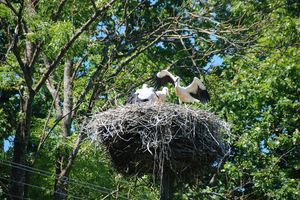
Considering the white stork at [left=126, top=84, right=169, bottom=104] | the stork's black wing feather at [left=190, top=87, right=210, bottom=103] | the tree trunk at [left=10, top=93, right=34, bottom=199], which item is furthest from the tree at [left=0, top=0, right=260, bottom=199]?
the stork's black wing feather at [left=190, top=87, right=210, bottom=103]

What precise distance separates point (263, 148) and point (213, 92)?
6.93 feet

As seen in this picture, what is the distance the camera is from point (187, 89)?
34.7 feet

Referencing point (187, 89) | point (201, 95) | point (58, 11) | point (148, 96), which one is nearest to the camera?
point (148, 96)

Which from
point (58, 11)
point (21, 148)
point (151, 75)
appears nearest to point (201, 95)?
point (58, 11)

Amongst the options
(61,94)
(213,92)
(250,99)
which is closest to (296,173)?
(250,99)

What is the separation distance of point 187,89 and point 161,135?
149cm

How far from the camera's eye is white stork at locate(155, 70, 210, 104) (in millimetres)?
10492

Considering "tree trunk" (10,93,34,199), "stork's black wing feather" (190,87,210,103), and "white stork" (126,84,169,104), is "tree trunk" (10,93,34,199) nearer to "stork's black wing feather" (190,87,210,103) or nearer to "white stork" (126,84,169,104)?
"white stork" (126,84,169,104)

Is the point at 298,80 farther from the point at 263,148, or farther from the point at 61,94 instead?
the point at 61,94

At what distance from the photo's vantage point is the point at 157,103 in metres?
9.56

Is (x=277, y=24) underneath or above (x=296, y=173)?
above

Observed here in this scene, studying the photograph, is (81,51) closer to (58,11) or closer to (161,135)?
(58,11)

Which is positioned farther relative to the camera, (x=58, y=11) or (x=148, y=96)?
(x=58, y=11)

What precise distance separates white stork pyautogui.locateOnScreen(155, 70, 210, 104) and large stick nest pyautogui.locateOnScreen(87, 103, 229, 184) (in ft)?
2.81
